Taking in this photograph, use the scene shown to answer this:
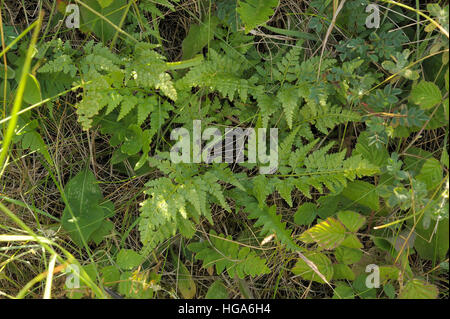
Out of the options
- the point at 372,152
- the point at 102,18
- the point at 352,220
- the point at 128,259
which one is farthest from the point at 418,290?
the point at 102,18

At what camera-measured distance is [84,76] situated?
7.89 ft

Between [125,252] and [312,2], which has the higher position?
[312,2]

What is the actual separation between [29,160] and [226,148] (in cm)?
135

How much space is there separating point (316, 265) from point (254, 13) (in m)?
1.53

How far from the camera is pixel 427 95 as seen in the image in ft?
7.35

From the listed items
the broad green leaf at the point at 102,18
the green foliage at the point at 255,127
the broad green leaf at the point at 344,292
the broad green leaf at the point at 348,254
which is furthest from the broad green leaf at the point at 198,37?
the broad green leaf at the point at 344,292

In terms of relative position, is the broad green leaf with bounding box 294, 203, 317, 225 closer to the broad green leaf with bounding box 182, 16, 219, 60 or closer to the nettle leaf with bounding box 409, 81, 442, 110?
the nettle leaf with bounding box 409, 81, 442, 110

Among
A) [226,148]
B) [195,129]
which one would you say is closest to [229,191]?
[226,148]

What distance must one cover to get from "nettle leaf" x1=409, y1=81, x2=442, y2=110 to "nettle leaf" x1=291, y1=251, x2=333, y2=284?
105 centimetres

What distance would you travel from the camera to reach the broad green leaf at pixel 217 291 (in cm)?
255

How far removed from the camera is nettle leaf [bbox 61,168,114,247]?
260 centimetres

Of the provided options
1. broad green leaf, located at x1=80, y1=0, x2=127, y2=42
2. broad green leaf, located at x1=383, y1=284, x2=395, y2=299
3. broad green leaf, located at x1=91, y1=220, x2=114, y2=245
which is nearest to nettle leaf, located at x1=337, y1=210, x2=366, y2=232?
broad green leaf, located at x1=383, y1=284, x2=395, y2=299
